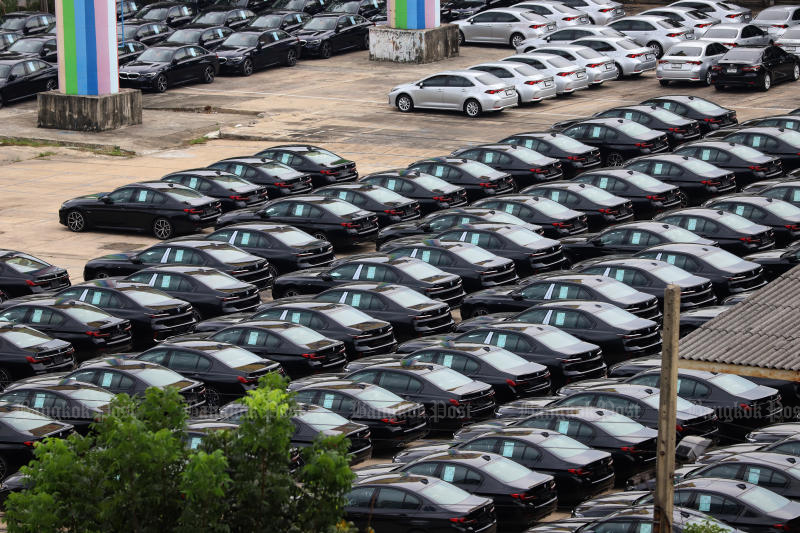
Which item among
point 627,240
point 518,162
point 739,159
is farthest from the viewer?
point 518,162

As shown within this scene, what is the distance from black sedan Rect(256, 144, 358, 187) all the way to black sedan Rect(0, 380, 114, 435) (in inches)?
617

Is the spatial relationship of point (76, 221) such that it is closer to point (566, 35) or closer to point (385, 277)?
point (385, 277)

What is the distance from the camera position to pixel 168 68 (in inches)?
2029

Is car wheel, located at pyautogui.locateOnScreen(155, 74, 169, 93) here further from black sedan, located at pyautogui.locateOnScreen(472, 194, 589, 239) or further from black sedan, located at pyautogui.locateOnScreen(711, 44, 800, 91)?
black sedan, located at pyautogui.locateOnScreen(472, 194, 589, 239)

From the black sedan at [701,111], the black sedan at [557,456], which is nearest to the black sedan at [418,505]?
the black sedan at [557,456]

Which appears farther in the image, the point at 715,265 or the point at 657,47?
the point at 657,47

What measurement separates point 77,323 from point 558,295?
816cm

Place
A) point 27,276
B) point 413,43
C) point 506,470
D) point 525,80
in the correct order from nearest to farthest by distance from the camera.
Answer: point 506,470 < point 27,276 < point 525,80 < point 413,43

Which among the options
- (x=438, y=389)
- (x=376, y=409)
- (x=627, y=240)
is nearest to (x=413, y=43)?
(x=627, y=240)

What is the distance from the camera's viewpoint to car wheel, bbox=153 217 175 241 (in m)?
33.5

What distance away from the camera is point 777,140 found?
3697 cm

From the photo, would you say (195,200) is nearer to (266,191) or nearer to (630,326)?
(266,191)

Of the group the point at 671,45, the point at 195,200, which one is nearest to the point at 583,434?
the point at 195,200

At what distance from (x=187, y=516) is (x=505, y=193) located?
922 inches
